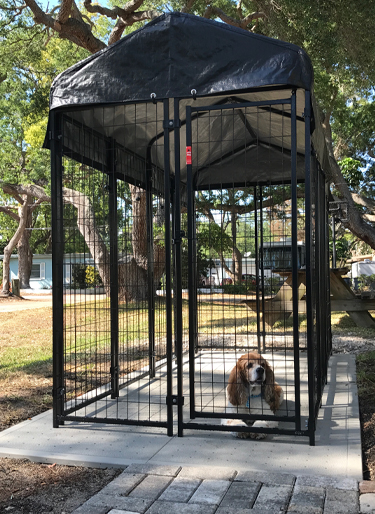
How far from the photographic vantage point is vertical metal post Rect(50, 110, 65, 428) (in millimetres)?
4359

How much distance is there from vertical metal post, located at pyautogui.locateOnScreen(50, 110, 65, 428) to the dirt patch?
79 centimetres

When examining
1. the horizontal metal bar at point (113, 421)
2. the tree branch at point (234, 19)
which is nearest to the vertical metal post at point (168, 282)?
the horizontal metal bar at point (113, 421)

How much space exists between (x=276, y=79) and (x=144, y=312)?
3473mm

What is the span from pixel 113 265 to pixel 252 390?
188 centimetres

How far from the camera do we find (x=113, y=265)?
512 cm

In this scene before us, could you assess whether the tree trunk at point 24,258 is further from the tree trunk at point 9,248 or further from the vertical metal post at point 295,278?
the vertical metal post at point 295,278

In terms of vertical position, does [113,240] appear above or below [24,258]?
below

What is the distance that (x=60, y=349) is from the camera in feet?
14.4

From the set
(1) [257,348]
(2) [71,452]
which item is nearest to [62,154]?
(2) [71,452]

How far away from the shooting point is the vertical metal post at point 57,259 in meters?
4.36


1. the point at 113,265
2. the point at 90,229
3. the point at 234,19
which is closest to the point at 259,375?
the point at 113,265

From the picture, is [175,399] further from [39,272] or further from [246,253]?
[39,272]

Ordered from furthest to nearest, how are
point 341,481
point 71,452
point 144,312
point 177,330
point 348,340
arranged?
point 348,340 → point 144,312 → point 177,330 → point 71,452 → point 341,481

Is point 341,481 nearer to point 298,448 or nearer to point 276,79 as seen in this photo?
point 298,448
